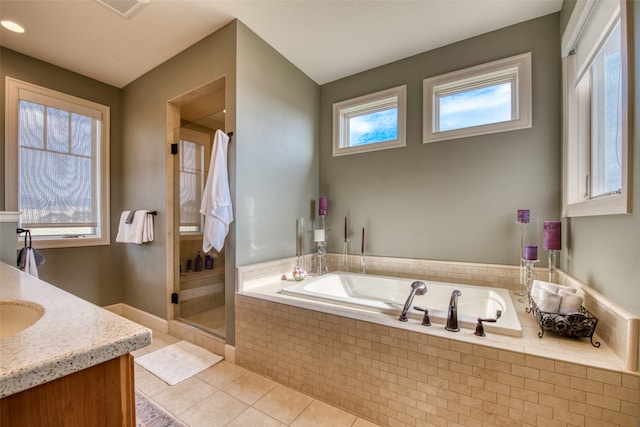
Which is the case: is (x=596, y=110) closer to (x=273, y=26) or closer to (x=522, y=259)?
(x=522, y=259)

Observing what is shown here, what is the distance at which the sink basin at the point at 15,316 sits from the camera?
0.83 m

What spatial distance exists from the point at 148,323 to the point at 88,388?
2729 millimetres

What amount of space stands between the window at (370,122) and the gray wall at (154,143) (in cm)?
Result: 131

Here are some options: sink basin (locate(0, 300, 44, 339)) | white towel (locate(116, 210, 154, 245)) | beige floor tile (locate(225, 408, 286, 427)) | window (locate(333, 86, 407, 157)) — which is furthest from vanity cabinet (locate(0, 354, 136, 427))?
window (locate(333, 86, 407, 157))

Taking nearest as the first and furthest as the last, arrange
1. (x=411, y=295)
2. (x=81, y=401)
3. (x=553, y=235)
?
A: 1. (x=81, y=401)
2. (x=411, y=295)
3. (x=553, y=235)

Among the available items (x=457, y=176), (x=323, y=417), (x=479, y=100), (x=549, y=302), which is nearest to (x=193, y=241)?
(x=323, y=417)

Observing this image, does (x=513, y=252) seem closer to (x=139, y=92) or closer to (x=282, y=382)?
(x=282, y=382)

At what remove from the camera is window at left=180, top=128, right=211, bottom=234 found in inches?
105

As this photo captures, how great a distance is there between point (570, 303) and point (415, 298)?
1062mm

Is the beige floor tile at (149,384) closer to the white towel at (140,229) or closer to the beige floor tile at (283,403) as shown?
the beige floor tile at (283,403)

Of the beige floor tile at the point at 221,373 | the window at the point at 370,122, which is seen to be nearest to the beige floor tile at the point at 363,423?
the beige floor tile at the point at 221,373

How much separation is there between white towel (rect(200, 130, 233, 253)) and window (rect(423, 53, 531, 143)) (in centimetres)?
185

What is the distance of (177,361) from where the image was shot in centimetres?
213

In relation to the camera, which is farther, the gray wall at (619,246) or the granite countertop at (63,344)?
the gray wall at (619,246)
